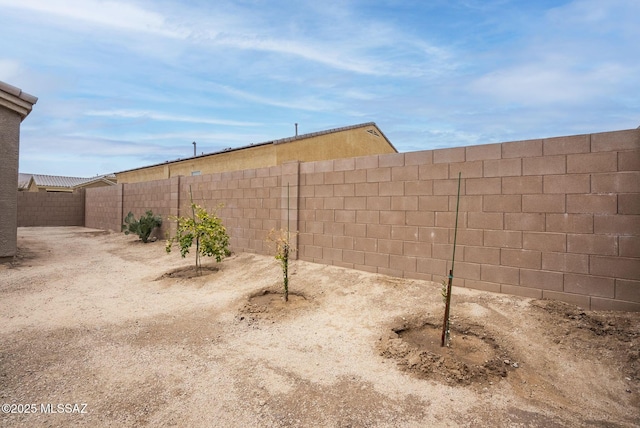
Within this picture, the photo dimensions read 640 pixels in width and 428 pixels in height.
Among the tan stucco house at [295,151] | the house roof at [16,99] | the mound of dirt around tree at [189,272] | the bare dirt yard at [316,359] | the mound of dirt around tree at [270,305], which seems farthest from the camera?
the tan stucco house at [295,151]

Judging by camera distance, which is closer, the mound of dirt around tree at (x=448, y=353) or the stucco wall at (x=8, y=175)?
the mound of dirt around tree at (x=448, y=353)

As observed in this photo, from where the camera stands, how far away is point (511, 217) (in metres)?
4.73

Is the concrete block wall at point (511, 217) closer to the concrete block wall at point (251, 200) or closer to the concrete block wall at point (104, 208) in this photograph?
the concrete block wall at point (251, 200)

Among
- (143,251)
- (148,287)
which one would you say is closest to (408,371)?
(148,287)

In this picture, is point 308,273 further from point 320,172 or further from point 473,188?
point 473,188

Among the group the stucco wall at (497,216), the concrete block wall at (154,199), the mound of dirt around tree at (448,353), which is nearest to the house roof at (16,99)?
the concrete block wall at (154,199)

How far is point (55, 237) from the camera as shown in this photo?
13758mm

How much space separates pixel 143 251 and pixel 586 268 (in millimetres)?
10467

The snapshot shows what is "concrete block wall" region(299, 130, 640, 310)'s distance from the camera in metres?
4.06

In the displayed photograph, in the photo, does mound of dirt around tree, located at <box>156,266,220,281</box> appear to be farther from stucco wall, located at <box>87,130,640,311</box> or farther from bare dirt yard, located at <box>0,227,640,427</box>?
stucco wall, located at <box>87,130,640,311</box>

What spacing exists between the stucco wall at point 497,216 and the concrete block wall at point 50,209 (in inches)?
677

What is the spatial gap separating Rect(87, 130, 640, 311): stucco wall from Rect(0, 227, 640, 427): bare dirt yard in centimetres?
30

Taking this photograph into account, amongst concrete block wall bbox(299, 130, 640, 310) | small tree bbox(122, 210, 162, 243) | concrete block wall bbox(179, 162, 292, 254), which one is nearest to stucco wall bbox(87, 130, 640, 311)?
concrete block wall bbox(299, 130, 640, 310)

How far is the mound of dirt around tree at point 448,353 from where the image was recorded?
10.5ft
